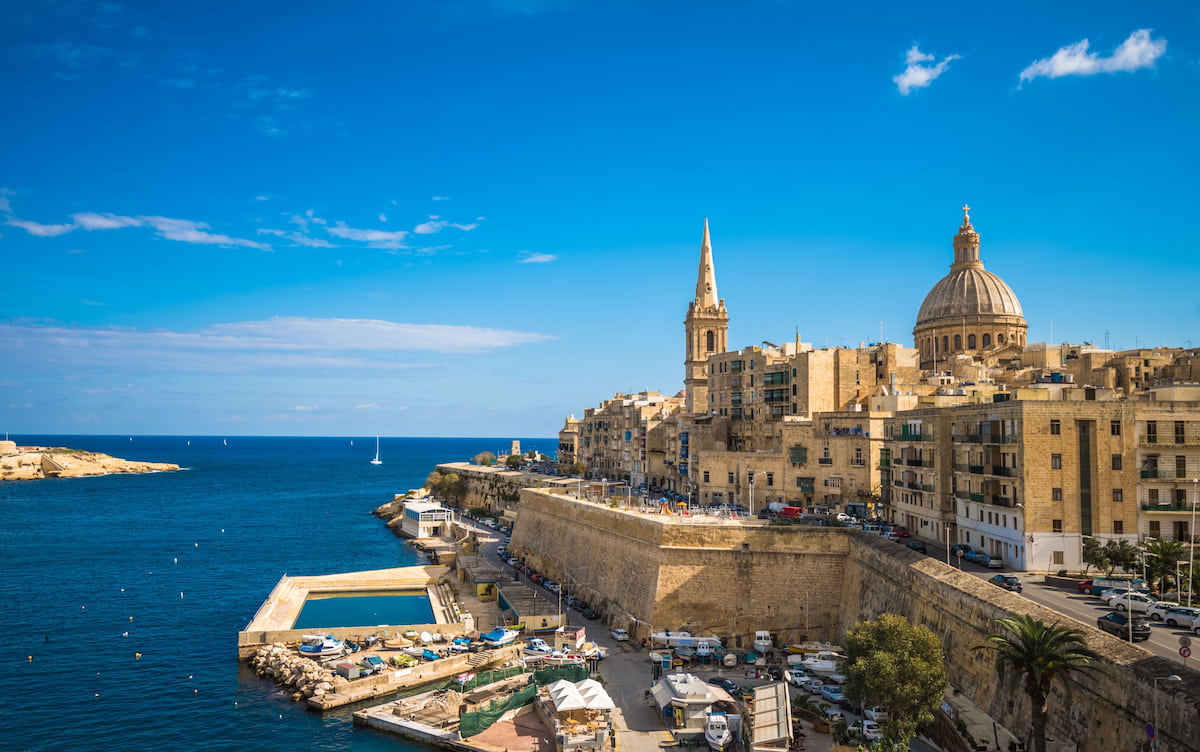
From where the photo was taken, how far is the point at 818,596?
1300 inches

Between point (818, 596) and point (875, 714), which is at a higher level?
point (818, 596)

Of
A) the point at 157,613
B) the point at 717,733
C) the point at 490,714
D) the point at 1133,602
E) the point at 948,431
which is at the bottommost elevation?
the point at 157,613

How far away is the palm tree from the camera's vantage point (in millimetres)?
17109

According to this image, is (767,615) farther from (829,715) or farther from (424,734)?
(424,734)

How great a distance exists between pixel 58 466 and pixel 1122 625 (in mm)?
166443

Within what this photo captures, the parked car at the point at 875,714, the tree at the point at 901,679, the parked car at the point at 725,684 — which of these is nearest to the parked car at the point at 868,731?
the parked car at the point at 875,714

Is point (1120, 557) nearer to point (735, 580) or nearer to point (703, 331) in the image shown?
point (735, 580)

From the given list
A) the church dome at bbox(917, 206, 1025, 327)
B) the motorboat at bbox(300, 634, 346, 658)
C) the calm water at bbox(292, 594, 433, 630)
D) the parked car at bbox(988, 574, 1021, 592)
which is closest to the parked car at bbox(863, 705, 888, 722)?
the parked car at bbox(988, 574, 1021, 592)

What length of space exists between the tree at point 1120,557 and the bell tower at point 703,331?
4151 cm

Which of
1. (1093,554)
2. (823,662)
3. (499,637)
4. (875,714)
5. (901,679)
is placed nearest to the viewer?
(901,679)

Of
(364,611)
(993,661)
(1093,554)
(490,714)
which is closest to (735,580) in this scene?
(490,714)

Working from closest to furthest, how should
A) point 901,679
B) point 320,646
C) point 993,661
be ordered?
1. point 901,679
2. point 993,661
3. point 320,646

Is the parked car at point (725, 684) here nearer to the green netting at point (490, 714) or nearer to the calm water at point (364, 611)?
the green netting at point (490, 714)

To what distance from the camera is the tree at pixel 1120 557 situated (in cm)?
2506
